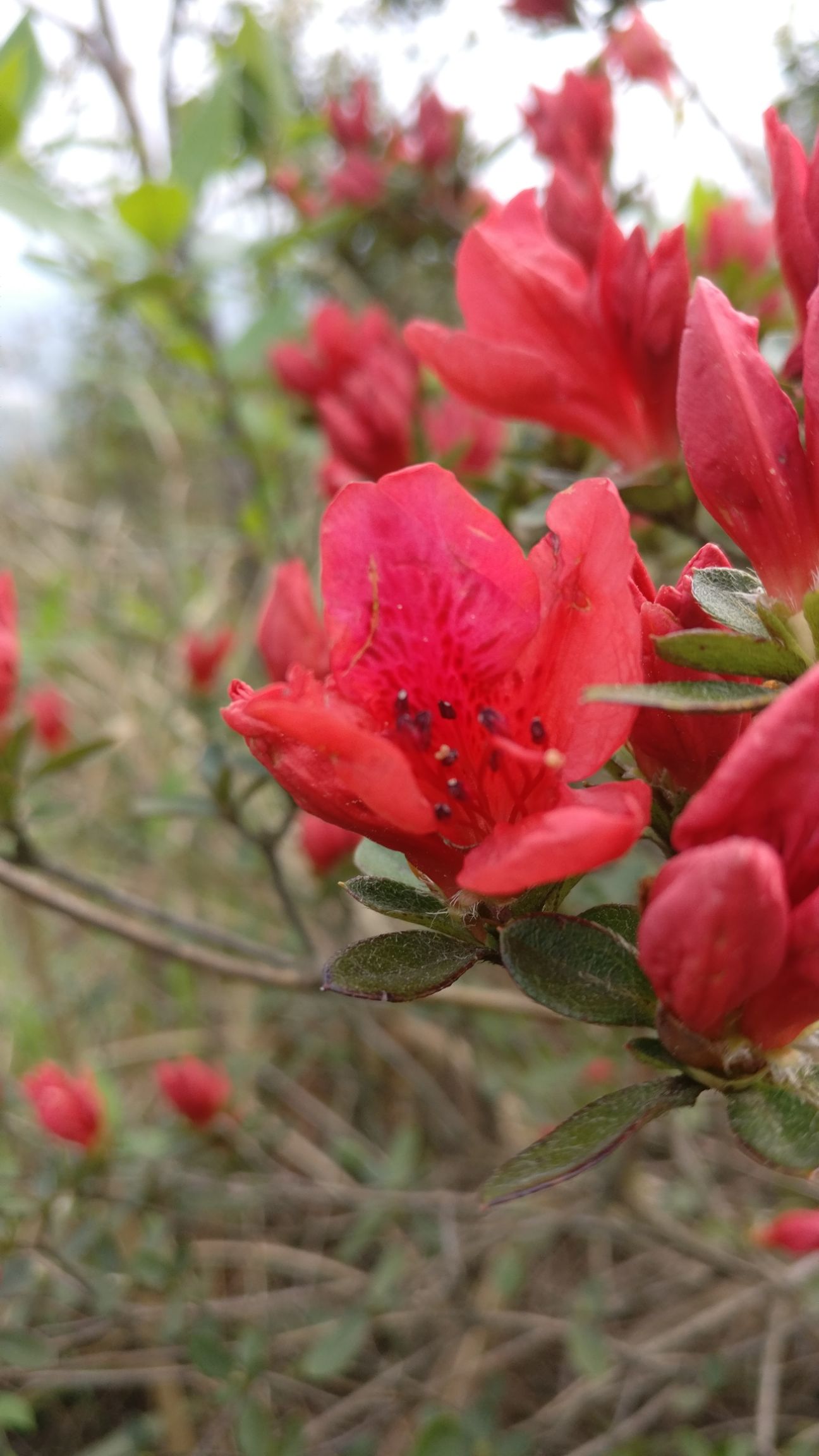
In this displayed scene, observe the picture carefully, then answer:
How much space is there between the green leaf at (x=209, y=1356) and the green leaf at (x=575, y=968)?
3.70 ft

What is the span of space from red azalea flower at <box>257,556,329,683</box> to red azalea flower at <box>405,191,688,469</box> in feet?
0.76

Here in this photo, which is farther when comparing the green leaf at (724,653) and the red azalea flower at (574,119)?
the red azalea flower at (574,119)

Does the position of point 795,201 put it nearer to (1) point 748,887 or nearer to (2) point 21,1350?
(1) point 748,887

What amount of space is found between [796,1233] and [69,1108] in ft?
3.33

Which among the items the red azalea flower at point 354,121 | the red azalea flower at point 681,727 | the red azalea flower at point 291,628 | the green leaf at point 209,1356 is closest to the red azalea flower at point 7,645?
the red azalea flower at point 291,628

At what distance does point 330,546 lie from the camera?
1.67ft

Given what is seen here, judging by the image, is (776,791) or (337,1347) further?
(337,1347)

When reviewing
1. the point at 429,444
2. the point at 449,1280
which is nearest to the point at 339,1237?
the point at 449,1280

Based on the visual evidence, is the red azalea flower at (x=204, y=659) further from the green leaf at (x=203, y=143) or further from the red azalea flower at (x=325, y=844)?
the green leaf at (x=203, y=143)

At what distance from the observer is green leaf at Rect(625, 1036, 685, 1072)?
46 centimetres

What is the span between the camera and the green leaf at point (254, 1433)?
1237mm

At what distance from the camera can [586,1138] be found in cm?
41

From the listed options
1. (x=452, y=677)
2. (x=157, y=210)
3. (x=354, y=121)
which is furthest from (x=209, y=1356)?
(x=354, y=121)

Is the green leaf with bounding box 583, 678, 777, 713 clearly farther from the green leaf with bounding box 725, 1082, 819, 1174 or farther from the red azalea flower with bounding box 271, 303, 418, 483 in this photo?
the red azalea flower with bounding box 271, 303, 418, 483
